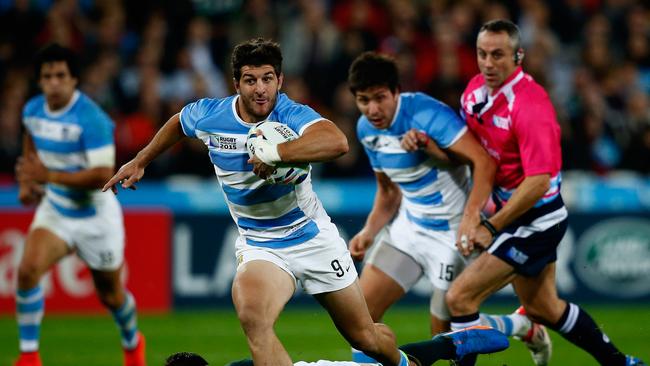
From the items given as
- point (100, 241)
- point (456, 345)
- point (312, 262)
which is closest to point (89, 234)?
point (100, 241)

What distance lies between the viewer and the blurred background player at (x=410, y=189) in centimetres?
724

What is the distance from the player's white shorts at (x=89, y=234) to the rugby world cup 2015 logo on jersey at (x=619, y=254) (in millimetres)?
6032

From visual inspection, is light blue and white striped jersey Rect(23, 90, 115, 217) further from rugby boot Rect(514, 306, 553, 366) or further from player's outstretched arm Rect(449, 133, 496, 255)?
rugby boot Rect(514, 306, 553, 366)

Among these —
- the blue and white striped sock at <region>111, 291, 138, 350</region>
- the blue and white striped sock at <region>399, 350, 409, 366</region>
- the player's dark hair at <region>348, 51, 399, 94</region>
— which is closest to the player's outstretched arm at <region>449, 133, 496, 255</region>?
the player's dark hair at <region>348, 51, 399, 94</region>

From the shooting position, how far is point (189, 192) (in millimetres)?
12703

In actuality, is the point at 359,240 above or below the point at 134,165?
below

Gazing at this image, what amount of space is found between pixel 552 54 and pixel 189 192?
19.1ft

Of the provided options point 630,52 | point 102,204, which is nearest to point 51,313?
point 102,204

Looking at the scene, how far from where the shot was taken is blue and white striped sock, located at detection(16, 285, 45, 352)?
815 centimetres

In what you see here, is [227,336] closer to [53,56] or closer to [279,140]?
[53,56]

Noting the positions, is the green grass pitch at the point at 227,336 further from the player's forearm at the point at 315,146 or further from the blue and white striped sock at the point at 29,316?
the player's forearm at the point at 315,146

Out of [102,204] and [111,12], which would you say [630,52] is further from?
[102,204]

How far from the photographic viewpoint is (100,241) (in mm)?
8586

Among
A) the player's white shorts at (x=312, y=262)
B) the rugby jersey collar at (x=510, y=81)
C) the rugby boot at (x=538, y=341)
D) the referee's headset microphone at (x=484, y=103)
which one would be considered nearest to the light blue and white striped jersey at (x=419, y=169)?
the referee's headset microphone at (x=484, y=103)
